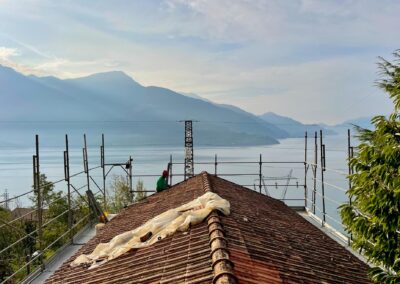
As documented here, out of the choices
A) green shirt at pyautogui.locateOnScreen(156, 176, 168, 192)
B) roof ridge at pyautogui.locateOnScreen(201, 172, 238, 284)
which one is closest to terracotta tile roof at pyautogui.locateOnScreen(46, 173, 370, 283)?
roof ridge at pyautogui.locateOnScreen(201, 172, 238, 284)

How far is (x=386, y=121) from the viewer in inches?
218

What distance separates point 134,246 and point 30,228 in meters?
33.8

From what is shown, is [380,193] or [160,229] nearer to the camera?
[380,193]

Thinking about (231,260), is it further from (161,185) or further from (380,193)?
(161,185)

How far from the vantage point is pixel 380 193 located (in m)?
5.38

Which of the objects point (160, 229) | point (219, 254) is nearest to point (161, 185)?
point (160, 229)

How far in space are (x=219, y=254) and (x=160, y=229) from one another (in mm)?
2543

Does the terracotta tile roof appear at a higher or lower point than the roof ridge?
lower

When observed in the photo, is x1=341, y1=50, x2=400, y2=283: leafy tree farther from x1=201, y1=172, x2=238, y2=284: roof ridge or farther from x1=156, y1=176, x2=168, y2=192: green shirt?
x1=156, y1=176, x2=168, y2=192: green shirt

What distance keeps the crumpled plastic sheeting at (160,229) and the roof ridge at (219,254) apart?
0.37 metres

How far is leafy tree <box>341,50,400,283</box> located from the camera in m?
5.28

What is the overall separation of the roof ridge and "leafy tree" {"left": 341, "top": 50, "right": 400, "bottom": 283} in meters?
1.80

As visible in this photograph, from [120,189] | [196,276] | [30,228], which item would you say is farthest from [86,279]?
[120,189]

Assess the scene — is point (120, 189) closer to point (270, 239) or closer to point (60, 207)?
point (60, 207)
